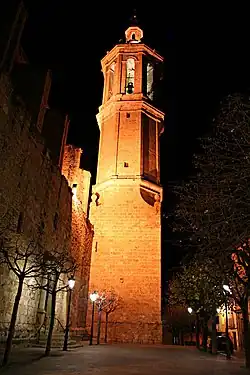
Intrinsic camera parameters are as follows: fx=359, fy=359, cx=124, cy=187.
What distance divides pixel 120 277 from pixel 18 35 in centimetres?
1630

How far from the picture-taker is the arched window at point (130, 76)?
3199 centimetres

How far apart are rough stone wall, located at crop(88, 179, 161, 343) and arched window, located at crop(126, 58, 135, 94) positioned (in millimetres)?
9518

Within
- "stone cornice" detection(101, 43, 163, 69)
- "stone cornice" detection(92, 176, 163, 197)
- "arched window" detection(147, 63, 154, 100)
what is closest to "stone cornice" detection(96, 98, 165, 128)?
"arched window" detection(147, 63, 154, 100)

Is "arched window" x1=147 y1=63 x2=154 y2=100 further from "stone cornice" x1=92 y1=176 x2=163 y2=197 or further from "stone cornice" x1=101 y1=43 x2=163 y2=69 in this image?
"stone cornice" x1=92 y1=176 x2=163 y2=197

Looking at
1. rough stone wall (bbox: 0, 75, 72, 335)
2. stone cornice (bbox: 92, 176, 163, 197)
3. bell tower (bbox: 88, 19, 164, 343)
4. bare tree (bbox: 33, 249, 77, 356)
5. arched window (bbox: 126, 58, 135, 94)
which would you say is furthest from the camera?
arched window (bbox: 126, 58, 135, 94)

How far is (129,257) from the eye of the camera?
25109mm

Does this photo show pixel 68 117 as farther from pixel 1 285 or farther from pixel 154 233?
pixel 1 285

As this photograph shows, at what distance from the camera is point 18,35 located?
1967cm

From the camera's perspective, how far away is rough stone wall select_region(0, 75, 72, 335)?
12.2 meters

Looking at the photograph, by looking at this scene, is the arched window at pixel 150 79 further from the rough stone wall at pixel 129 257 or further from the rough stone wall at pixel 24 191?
the rough stone wall at pixel 24 191

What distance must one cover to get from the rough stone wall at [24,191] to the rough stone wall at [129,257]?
19.9 ft

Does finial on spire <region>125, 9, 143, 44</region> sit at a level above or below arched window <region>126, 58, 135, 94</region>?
above

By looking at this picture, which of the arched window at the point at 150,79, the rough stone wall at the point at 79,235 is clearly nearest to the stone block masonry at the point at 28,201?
the rough stone wall at the point at 79,235

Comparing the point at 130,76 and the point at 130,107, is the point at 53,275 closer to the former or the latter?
the point at 130,107
